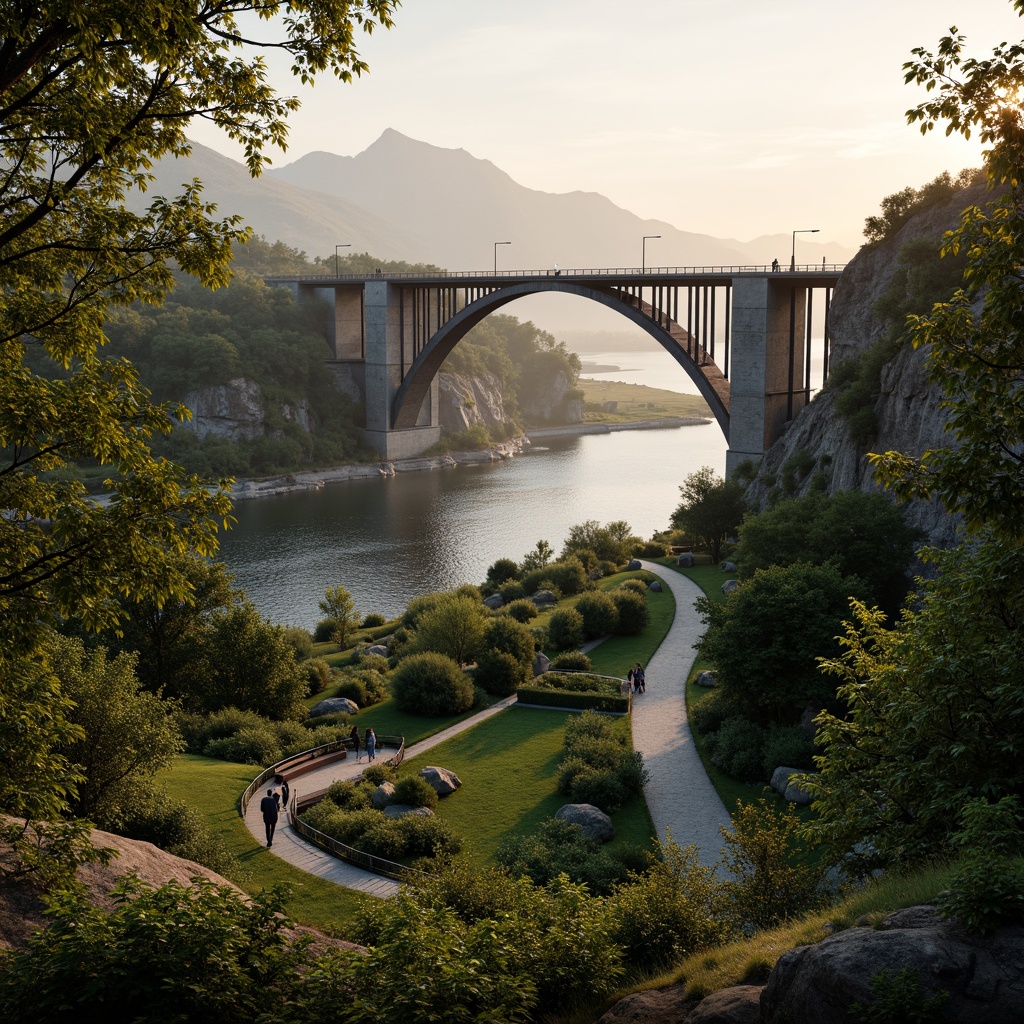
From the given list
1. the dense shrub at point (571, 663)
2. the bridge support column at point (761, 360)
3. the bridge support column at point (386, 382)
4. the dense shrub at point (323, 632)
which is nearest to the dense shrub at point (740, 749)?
the dense shrub at point (571, 663)

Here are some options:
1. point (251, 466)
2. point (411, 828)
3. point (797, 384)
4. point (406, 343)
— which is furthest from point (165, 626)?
point (406, 343)

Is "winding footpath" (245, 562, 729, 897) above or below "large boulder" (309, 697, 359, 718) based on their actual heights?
above

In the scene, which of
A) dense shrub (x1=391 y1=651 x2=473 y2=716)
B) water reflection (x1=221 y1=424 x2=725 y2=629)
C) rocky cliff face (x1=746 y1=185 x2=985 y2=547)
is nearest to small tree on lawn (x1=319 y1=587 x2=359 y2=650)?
water reflection (x1=221 y1=424 x2=725 y2=629)

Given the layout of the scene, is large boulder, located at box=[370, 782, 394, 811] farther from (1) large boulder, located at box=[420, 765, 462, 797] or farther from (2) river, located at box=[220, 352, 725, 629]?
(2) river, located at box=[220, 352, 725, 629]

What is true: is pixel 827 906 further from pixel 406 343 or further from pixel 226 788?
pixel 406 343

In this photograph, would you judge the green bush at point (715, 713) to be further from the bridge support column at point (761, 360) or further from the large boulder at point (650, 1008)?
the bridge support column at point (761, 360)

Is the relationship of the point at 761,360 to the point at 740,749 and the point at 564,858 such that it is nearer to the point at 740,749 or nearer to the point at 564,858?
the point at 740,749

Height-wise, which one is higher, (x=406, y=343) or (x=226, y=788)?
(x=406, y=343)
